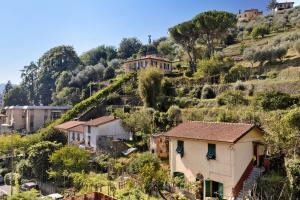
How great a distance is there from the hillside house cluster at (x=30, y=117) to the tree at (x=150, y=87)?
2493 cm

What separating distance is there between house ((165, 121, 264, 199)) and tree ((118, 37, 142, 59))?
284 feet

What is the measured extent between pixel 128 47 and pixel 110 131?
74.8 meters

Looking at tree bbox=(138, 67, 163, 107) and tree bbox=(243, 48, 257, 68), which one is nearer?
tree bbox=(138, 67, 163, 107)

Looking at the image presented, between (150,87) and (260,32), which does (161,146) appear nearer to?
(150,87)

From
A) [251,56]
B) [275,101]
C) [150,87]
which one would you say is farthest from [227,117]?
[251,56]

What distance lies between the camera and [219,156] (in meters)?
22.9

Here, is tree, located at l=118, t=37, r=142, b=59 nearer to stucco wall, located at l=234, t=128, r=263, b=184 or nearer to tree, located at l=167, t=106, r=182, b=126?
tree, located at l=167, t=106, r=182, b=126

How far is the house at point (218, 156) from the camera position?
2225 centimetres

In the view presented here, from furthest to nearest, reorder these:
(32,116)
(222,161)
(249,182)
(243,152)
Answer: (32,116) → (243,152) → (222,161) → (249,182)

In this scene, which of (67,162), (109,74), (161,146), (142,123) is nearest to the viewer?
(67,162)

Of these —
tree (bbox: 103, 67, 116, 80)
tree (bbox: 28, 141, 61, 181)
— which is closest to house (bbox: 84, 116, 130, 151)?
tree (bbox: 28, 141, 61, 181)

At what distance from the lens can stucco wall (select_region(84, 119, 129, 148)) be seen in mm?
39416

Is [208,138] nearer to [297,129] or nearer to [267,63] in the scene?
[297,129]

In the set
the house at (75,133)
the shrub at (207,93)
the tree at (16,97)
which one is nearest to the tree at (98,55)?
the tree at (16,97)
